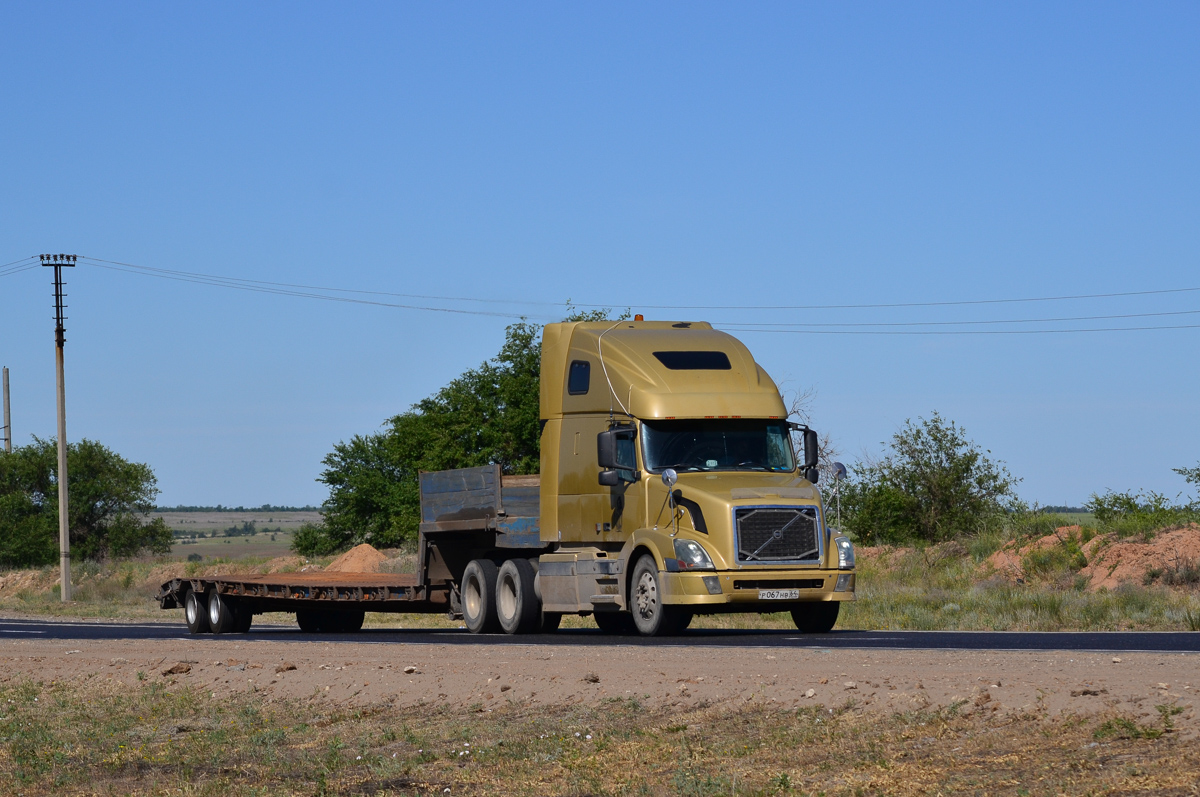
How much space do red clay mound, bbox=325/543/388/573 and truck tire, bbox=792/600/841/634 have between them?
3108 centimetres

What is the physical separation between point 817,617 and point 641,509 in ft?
9.27

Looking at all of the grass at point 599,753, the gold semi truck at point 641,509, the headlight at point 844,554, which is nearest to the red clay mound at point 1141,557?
the gold semi truck at point 641,509

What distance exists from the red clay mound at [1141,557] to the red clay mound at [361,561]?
23.7 m

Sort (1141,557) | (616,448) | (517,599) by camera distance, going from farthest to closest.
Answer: (1141,557)
(517,599)
(616,448)

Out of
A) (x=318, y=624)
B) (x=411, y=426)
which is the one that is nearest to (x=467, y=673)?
(x=318, y=624)

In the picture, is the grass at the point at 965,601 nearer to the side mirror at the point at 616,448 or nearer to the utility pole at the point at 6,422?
the side mirror at the point at 616,448

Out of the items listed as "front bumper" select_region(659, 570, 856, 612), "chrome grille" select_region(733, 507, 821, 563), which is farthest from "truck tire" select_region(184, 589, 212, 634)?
"chrome grille" select_region(733, 507, 821, 563)

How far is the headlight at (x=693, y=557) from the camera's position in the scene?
18.9m

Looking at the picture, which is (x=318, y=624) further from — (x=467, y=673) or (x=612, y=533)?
(x=467, y=673)

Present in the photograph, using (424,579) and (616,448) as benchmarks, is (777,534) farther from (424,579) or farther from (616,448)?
(424,579)

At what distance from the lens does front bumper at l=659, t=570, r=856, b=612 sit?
1883 cm

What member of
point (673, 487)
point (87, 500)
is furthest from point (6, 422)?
point (673, 487)

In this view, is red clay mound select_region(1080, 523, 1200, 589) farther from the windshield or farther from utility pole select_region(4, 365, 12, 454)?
utility pole select_region(4, 365, 12, 454)

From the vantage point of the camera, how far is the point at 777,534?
1920cm
